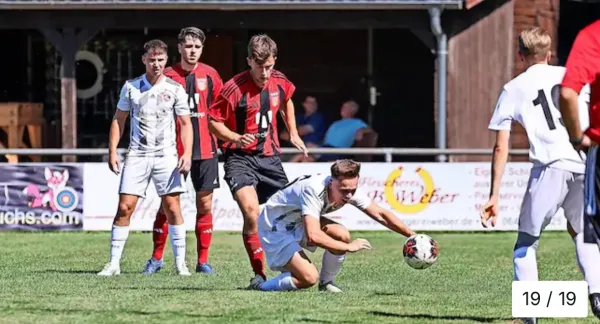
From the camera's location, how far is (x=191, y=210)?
17.3m

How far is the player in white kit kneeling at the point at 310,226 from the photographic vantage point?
9.07 m

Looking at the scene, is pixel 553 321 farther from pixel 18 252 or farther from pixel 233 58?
pixel 233 58

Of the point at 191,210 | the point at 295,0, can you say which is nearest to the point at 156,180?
the point at 191,210

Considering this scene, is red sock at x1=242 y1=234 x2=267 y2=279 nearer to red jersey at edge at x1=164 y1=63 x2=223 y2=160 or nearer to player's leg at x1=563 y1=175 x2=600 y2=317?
red jersey at edge at x1=164 y1=63 x2=223 y2=160

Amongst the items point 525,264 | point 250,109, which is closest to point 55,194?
point 250,109

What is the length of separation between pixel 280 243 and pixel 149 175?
2141 mm

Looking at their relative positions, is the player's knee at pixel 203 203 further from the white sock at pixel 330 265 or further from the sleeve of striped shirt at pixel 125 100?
the white sock at pixel 330 265

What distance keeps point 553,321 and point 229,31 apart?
1437 centimetres

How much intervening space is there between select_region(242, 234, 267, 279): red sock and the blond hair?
124 inches

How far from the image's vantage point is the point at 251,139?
10.7 m

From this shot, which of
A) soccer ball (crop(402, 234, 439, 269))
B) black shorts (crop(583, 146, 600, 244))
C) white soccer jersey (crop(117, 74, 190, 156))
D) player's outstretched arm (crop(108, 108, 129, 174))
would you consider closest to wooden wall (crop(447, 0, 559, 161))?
white soccer jersey (crop(117, 74, 190, 156))

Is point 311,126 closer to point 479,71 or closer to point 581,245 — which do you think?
point 479,71

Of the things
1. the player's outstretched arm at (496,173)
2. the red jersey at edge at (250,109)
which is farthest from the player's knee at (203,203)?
the player's outstretched arm at (496,173)

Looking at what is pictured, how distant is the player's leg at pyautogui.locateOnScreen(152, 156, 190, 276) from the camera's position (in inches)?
453
